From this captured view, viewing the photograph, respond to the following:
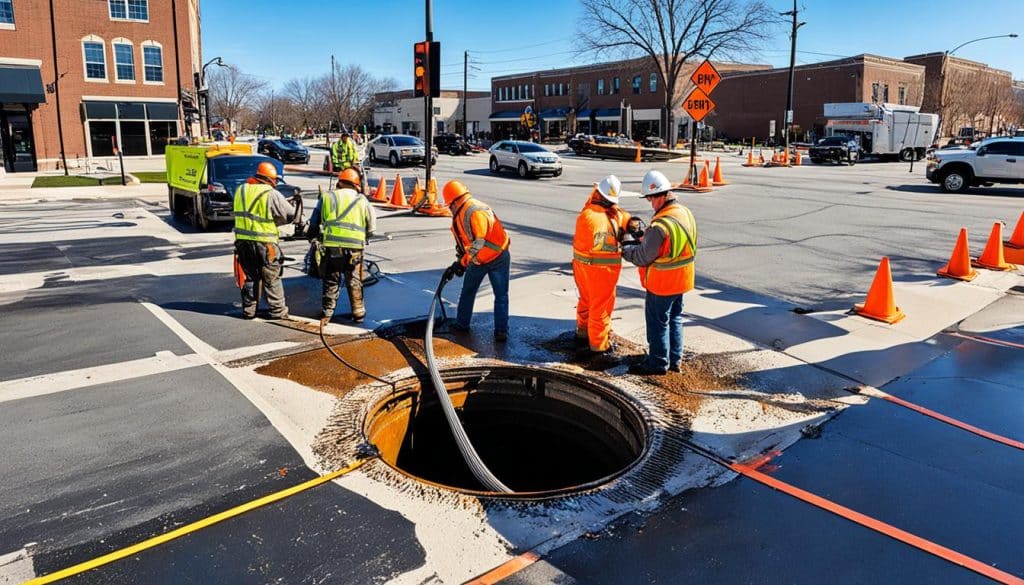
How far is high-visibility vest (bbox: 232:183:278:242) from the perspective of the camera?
776cm

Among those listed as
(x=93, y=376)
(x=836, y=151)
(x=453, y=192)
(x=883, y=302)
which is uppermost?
(x=836, y=151)

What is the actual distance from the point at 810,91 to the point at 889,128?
94.8 feet

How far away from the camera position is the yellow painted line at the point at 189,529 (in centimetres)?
352

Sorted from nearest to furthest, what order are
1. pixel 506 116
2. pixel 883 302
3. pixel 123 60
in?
pixel 883 302 < pixel 123 60 < pixel 506 116

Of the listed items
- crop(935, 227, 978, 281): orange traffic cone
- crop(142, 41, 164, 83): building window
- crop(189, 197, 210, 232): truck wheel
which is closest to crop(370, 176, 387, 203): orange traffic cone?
crop(189, 197, 210, 232): truck wheel

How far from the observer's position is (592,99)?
77688mm

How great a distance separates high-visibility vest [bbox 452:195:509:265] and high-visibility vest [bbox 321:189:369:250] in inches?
48.8

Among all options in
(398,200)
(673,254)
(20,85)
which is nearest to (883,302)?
(673,254)

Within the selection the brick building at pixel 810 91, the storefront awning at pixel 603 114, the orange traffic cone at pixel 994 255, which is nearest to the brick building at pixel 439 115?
the storefront awning at pixel 603 114

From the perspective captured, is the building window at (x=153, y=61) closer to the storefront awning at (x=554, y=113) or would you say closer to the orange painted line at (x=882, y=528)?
the orange painted line at (x=882, y=528)

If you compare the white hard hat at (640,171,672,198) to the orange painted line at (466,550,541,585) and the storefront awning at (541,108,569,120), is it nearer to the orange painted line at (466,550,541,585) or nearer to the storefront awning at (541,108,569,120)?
the orange painted line at (466,550,541,585)

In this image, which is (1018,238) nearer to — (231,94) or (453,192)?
(453,192)

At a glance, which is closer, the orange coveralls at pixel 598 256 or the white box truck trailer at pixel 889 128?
the orange coveralls at pixel 598 256

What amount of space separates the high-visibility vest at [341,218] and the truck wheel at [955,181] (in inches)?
872
